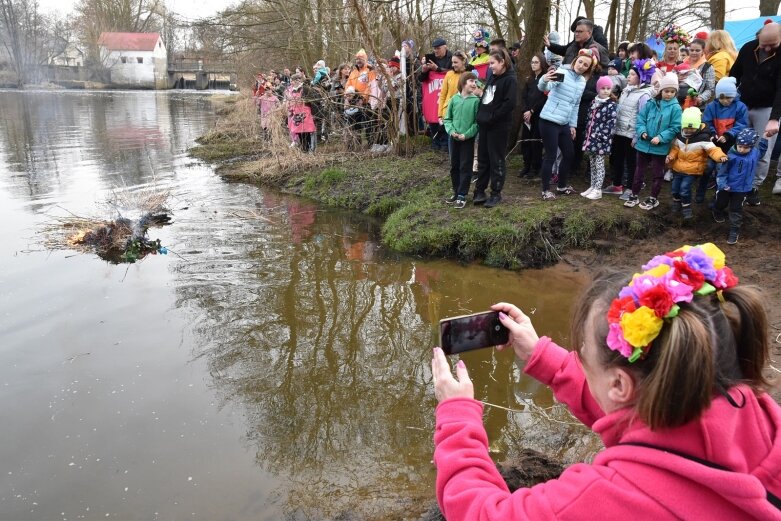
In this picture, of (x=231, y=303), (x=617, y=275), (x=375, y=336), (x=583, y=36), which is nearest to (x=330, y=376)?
(x=375, y=336)

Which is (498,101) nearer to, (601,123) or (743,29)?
(601,123)

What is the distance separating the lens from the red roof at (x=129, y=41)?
61.6 m

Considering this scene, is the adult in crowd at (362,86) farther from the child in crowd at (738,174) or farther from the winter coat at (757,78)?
the child in crowd at (738,174)

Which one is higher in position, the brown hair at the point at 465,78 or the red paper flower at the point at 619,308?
the brown hair at the point at 465,78

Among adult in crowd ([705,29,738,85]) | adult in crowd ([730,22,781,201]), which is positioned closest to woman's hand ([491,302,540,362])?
adult in crowd ([730,22,781,201])

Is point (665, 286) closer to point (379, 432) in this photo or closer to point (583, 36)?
point (379, 432)

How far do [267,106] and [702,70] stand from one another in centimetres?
997

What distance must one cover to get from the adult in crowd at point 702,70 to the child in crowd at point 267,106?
7626mm

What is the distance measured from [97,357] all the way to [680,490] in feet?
14.7

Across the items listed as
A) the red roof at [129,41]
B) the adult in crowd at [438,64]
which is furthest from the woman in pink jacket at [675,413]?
the red roof at [129,41]

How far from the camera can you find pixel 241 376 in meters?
4.21

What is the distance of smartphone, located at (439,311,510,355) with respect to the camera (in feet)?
6.04

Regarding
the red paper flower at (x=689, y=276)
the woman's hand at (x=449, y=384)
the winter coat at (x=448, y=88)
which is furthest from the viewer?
the winter coat at (x=448, y=88)

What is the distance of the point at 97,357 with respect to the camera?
4484mm
